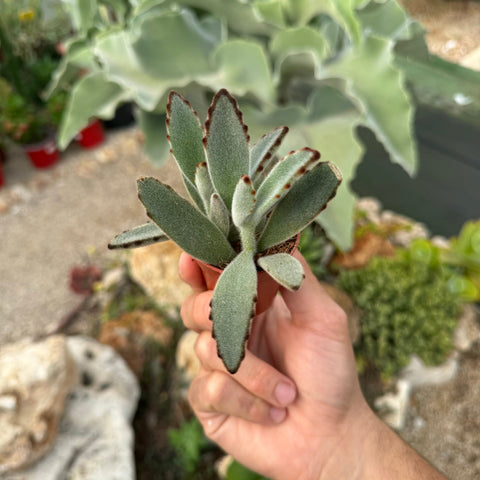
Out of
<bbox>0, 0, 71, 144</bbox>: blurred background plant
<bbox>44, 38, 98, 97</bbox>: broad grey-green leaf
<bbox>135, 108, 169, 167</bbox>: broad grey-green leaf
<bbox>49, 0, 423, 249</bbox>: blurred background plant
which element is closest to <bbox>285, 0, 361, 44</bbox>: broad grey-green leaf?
<bbox>49, 0, 423, 249</bbox>: blurred background plant

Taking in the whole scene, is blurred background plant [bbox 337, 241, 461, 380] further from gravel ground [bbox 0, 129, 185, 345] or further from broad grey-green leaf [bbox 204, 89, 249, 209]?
gravel ground [bbox 0, 129, 185, 345]

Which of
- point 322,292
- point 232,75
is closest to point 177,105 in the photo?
point 322,292

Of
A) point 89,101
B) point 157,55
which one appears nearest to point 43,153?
point 89,101

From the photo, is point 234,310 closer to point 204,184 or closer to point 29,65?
point 204,184

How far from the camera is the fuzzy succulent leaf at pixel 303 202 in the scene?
22.0 inches

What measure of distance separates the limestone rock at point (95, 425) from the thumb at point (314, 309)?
83 cm

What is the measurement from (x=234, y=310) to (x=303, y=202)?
159 mm

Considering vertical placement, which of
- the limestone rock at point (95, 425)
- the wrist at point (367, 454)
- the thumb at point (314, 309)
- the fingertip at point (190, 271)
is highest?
the fingertip at point (190, 271)

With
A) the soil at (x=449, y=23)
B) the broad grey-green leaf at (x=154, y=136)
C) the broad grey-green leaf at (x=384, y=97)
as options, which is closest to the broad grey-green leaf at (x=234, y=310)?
the broad grey-green leaf at (x=384, y=97)

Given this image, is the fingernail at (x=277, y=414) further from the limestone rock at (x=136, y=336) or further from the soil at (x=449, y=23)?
the soil at (x=449, y=23)

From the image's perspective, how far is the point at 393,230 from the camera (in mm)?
1947

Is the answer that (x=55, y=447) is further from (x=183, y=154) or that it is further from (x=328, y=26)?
(x=328, y=26)

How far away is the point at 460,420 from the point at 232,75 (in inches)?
53.1

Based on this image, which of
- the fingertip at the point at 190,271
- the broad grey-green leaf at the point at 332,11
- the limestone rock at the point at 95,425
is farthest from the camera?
the limestone rock at the point at 95,425
